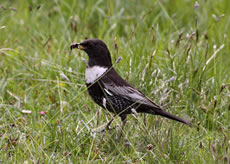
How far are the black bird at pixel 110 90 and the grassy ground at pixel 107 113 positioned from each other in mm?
113

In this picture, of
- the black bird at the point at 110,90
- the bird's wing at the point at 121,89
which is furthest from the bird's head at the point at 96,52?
the bird's wing at the point at 121,89

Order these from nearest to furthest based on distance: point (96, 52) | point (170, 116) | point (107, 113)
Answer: point (170, 116) → point (96, 52) → point (107, 113)

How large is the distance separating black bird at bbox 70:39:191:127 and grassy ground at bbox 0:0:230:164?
113 mm

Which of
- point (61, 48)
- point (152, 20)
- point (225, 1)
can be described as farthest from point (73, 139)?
point (225, 1)

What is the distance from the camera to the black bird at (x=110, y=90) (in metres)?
4.43

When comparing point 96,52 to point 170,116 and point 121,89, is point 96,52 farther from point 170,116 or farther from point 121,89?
point 170,116

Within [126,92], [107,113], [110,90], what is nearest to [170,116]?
[126,92]

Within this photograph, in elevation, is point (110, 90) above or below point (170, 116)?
above

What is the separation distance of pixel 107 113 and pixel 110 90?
0.38m

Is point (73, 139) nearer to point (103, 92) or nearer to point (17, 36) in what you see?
point (103, 92)

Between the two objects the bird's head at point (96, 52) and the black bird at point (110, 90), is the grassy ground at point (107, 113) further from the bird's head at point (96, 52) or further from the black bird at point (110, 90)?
the bird's head at point (96, 52)

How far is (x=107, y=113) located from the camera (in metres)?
4.79

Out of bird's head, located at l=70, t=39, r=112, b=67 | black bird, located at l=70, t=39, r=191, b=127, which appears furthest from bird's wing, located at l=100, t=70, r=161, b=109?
bird's head, located at l=70, t=39, r=112, b=67

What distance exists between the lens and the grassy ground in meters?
3.96
